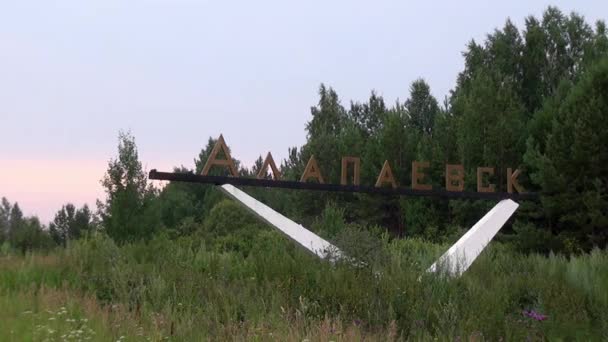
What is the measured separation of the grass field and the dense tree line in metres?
6.68

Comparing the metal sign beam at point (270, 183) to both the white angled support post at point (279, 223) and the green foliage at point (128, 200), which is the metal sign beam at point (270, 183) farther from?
the green foliage at point (128, 200)

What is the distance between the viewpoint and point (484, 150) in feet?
95.3

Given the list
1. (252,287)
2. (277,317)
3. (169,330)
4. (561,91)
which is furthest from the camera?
(561,91)

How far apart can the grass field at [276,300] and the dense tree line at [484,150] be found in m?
6.68

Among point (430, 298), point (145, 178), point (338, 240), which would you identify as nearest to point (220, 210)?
point (145, 178)

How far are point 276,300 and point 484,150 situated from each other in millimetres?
22683

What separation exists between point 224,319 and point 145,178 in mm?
18495

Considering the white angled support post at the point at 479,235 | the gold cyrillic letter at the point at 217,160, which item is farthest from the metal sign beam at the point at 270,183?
the white angled support post at the point at 479,235

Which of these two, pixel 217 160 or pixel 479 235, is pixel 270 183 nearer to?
pixel 217 160

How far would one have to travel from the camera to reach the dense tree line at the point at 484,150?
75.4 ft

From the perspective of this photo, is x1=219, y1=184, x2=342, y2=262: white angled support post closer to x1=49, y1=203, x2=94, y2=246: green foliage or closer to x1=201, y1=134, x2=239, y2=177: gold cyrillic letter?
x1=201, y1=134, x2=239, y2=177: gold cyrillic letter

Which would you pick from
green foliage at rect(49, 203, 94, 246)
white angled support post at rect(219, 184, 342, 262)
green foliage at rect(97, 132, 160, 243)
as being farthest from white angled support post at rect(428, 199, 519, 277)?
green foliage at rect(49, 203, 94, 246)

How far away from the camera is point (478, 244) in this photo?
54.4ft

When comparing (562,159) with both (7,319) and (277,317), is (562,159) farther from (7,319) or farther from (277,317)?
(7,319)
